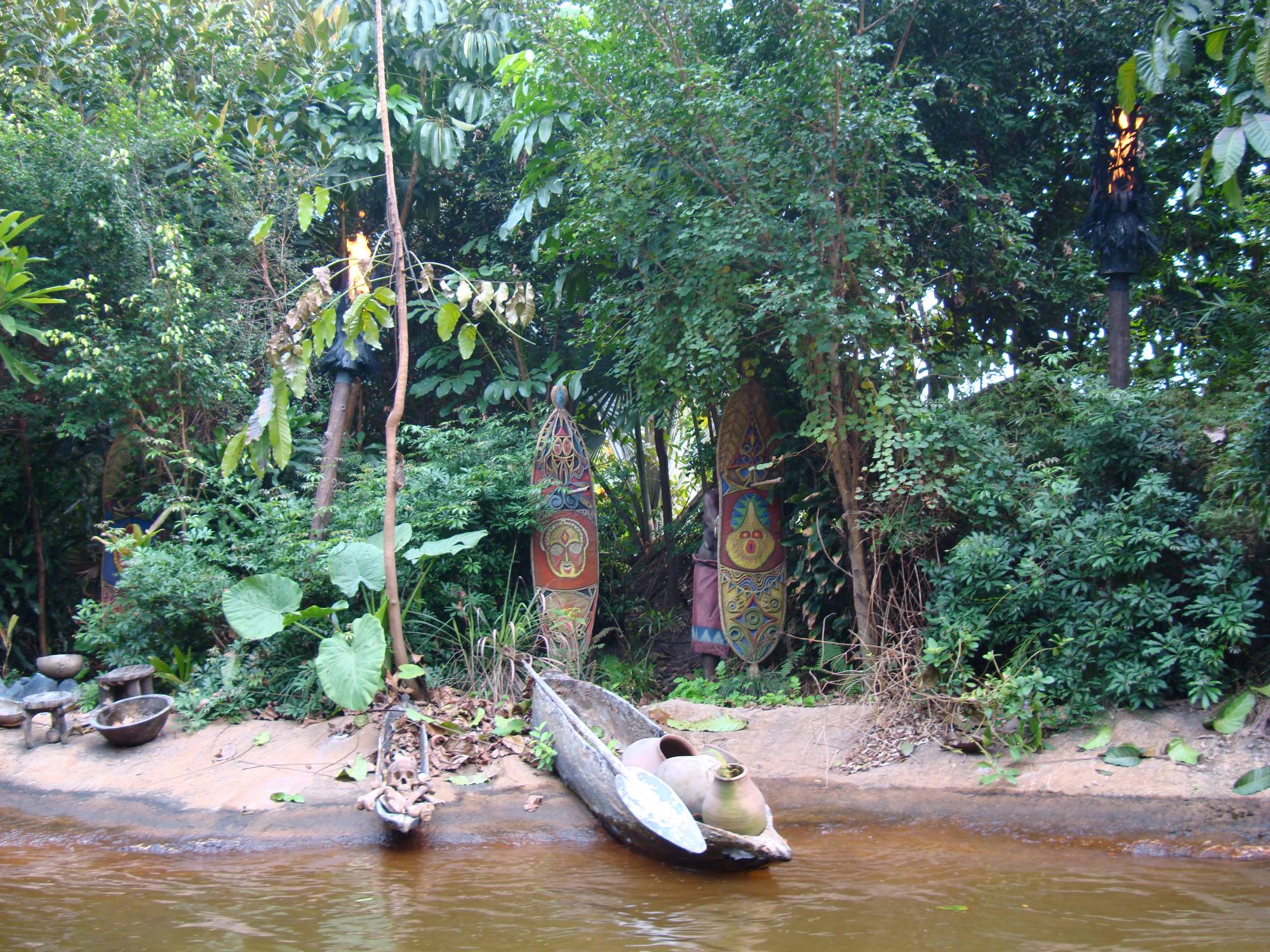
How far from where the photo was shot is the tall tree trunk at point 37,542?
304 inches

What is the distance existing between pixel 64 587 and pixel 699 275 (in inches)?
254

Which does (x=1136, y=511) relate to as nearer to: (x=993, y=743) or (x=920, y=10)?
(x=993, y=743)

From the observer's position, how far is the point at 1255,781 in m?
3.95

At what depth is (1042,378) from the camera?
5906mm

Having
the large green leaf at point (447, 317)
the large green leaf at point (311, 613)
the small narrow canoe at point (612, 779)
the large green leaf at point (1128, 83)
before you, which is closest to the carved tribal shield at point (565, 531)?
the small narrow canoe at point (612, 779)

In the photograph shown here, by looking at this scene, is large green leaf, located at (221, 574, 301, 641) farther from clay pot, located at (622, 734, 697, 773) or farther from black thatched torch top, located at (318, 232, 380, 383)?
clay pot, located at (622, 734, 697, 773)

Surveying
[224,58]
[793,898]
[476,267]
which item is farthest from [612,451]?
[793,898]

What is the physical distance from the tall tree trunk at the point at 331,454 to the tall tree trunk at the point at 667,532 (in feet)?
8.92

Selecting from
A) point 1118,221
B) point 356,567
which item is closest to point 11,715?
point 356,567

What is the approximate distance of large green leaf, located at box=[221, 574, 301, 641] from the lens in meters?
5.54

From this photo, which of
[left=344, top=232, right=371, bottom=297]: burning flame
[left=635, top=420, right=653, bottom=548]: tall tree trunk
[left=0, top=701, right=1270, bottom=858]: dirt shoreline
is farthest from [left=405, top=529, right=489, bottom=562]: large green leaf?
[left=635, top=420, right=653, bottom=548]: tall tree trunk

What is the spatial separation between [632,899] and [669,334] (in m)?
3.76

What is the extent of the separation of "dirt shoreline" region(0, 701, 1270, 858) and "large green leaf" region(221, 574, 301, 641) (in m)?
0.62

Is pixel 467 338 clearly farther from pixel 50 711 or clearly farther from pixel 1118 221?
pixel 1118 221
